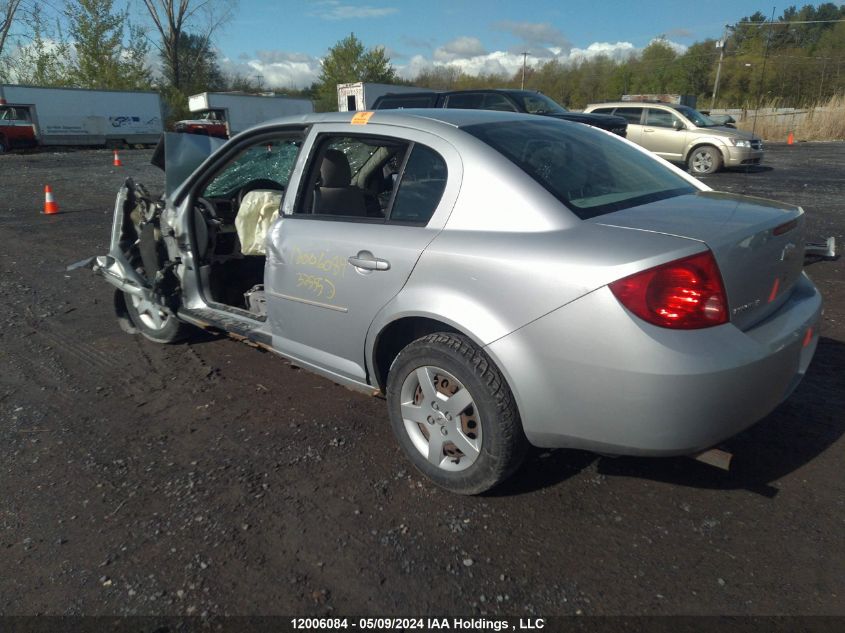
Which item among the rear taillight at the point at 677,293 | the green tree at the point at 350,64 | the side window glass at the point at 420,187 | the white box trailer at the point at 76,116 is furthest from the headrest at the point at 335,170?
the green tree at the point at 350,64

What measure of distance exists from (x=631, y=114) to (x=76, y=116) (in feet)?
95.1

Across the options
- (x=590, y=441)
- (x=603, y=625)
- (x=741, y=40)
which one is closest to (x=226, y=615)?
(x=603, y=625)

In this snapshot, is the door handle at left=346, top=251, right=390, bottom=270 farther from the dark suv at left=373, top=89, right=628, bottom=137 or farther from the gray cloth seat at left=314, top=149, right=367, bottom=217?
the dark suv at left=373, top=89, right=628, bottom=137

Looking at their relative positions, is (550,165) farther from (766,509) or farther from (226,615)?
(226,615)

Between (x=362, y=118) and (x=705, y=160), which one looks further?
(x=705, y=160)

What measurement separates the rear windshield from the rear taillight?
17.9 inches

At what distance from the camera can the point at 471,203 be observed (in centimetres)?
267

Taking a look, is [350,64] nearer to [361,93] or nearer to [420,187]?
[361,93]

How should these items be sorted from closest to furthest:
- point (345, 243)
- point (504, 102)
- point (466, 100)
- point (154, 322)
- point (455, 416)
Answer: point (455, 416) < point (345, 243) < point (154, 322) < point (504, 102) < point (466, 100)

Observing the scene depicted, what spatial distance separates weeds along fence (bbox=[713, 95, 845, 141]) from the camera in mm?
26891

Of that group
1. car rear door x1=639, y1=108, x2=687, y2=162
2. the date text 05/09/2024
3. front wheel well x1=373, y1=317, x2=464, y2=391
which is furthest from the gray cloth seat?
car rear door x1=639, y1=108, x2=687, y2=162

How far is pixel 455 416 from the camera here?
269 centimetres

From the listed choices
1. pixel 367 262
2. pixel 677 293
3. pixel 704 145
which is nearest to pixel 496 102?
pixel 704 145

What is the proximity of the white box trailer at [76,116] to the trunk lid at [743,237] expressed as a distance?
111 feet
